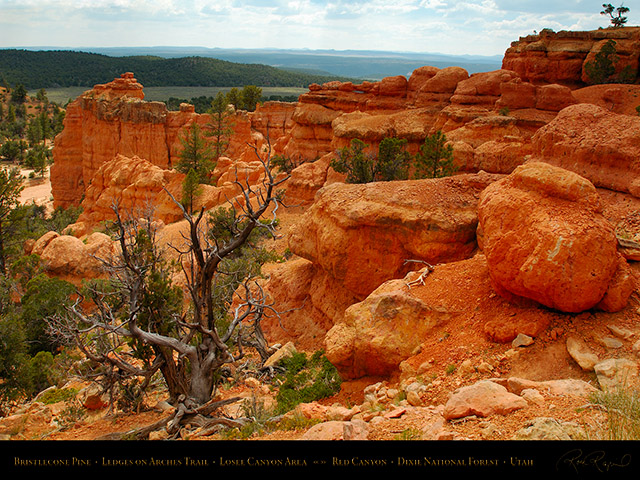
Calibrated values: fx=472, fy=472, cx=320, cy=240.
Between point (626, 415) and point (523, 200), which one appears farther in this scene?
point (523, 200)

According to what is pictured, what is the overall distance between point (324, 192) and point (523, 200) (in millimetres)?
6483

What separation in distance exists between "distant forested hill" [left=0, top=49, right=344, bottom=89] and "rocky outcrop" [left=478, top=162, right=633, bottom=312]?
13824 centimetres

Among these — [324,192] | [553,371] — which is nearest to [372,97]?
[324,192]

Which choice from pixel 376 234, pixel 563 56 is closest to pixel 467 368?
pixel 376 234

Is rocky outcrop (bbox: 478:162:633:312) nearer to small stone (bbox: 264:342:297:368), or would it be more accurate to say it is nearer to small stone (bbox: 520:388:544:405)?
Answer: small stone (bbox: 520:388:544:405)

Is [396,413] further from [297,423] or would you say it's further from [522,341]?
[522,341]

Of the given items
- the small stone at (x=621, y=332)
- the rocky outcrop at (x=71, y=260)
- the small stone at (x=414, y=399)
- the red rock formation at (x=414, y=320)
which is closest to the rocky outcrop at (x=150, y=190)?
the rocky outcrop at (x=71, y=260)

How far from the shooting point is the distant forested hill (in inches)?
5192

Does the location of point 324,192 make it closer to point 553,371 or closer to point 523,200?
point 523,200

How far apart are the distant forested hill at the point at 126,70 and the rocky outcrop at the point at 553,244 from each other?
138242mm

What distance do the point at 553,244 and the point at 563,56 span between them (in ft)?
107

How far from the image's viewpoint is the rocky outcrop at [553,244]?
7.09m

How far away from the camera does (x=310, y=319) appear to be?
553 inches

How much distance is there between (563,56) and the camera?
110 feet
